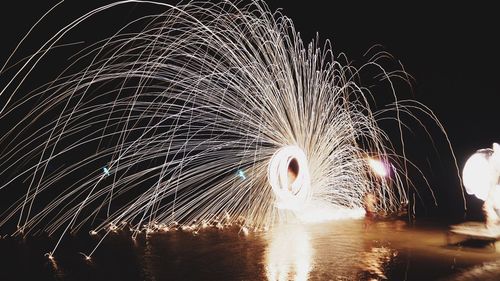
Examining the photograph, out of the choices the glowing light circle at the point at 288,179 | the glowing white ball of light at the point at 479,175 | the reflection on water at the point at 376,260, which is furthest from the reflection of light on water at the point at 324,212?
the reflection on water at the point at 376,260

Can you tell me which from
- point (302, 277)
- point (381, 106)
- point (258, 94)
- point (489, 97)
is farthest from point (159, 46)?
point (489, 97)

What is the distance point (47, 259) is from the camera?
10562mm

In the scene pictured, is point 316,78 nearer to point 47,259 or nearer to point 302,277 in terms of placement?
point 302,277

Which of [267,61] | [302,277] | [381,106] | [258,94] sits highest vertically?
[381,106]

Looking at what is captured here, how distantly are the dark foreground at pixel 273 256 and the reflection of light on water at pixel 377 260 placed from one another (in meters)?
0.02

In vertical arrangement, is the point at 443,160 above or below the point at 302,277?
above

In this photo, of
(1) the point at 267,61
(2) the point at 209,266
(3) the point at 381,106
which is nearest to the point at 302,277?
(2) the point at 209,266

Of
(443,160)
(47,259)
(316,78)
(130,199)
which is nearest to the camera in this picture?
(47,259)

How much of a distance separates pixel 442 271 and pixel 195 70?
24.5 ft

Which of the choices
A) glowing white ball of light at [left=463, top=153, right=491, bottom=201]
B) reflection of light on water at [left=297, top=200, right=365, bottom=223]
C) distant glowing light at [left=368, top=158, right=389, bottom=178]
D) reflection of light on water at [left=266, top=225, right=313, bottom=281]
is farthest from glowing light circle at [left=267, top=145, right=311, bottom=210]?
glowing white ball of light at [left=463, top=153, right=491, bottom=201]

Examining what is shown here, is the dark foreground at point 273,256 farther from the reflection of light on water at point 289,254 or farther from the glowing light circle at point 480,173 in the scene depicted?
the glowing light circle at point 480,173

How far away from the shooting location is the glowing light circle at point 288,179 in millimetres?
12852

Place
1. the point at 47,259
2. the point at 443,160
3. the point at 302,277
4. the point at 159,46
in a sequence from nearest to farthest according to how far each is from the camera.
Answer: the point at 302,277 → the point at 47,259 → the point at 159,46 → the point at 443,160

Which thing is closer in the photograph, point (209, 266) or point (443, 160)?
point (209, 266)
